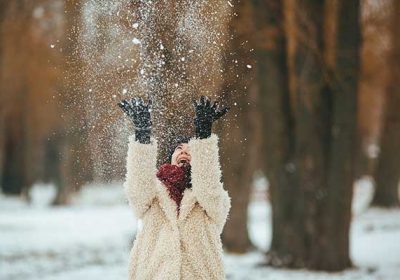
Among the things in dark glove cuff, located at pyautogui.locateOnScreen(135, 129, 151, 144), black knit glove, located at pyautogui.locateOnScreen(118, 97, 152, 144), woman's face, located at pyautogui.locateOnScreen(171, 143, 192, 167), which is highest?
black knit glove, located at pyautogui.locateOnScreen(118, 97, 152, 144)

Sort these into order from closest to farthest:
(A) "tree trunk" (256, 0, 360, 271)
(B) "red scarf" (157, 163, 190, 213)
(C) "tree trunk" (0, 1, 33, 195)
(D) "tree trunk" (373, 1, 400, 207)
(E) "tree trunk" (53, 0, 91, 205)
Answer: (B) "red scarf" (157, 163, 190, 213) → (A) "tree trunk" (256, 0, 360, 271) → (E) "tree trunk" (53, 0, 91, 205) → (D) "tree trunk" (373, 1, 400, 207) → (C) "tree trunk" (0, 1, 33, 195)

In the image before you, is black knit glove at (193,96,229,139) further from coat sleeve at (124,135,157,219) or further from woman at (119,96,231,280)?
coat sleeve at (124,135,157,219)

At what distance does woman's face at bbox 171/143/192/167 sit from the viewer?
5.07m

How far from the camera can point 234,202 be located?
1678 centimetres

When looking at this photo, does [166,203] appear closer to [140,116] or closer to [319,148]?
[140,116]

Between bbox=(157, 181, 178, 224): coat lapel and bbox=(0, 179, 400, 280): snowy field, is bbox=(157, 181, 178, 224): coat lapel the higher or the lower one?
the higher one

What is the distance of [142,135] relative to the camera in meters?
4.92

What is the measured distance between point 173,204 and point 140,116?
0.57 meters

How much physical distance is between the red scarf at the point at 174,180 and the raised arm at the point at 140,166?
10 cm

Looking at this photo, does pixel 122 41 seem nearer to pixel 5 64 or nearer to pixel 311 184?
pixel 311 184

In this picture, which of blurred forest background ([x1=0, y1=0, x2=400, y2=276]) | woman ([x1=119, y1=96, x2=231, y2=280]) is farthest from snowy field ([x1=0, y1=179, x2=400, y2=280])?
woman ([x1=119, y1=96, x2=231, y2=280])

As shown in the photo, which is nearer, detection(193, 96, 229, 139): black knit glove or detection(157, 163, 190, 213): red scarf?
detection(193, 96, 229, 139): black knit glove

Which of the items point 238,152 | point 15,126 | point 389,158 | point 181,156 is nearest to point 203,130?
point 181,156

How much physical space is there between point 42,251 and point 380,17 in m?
11.0
